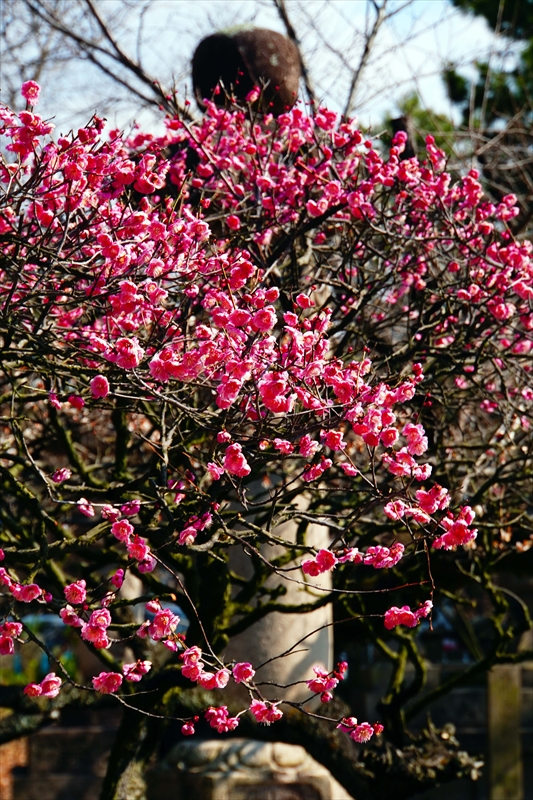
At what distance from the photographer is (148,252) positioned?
4.70 meters

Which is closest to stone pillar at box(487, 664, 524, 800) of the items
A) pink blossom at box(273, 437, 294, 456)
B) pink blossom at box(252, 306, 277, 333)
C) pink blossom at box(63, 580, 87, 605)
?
pink blossom at box(273, 437, 294, 456)

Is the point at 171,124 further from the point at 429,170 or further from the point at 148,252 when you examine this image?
the point at 148,252

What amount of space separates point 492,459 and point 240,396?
3506 millimetres

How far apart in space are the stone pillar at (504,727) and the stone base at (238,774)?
3.88 meters

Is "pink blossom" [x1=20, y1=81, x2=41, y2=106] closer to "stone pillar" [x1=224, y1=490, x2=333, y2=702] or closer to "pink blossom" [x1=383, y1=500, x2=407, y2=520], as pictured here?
"pink blossom" [x1=383, y1=500, x2=407, y2=520]

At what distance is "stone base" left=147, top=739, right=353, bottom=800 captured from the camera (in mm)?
6531

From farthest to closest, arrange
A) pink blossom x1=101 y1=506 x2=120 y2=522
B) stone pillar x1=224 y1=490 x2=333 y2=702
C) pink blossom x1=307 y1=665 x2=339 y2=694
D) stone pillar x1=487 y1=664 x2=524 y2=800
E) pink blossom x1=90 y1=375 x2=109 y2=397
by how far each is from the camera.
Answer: stone pillar x1=487 y1=664 x2=524 y2=800 < stone pillar x1=224 y1=490 x2=333 y2=702 < pink blossom x1=101 y1=506 x2=120 y2=522 < pink blossom x1=307 y1=665 x2=339 y2=694 < pink blossom x1=90 y1=375 x2=109 y2=397

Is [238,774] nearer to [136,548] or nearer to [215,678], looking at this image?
[215,678]

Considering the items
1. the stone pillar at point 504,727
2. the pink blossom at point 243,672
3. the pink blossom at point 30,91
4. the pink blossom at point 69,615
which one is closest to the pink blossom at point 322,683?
the pink blossom at point 243,672

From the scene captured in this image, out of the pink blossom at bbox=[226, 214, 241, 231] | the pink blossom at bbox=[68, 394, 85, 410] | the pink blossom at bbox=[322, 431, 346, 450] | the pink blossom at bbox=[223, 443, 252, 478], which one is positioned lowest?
the pink blossom at bbox=[223, 443, 252, 478]

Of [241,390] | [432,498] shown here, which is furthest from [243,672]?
[241,390]

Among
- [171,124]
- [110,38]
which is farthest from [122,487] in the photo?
[110,38]

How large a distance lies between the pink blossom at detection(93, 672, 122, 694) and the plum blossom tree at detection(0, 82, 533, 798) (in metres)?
0.02

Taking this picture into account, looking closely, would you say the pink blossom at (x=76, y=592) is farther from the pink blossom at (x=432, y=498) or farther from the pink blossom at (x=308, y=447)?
the pink blossom at (x=432, y=498)
